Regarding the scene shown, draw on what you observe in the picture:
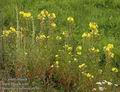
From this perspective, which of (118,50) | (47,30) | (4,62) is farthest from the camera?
(118,50)

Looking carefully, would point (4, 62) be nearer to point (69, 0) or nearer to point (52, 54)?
point (52, 54)

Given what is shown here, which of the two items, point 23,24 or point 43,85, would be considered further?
point 23,24

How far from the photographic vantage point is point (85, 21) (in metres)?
8.78

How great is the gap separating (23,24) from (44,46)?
562 mm

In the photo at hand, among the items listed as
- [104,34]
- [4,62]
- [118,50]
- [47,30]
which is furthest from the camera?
[104,34]

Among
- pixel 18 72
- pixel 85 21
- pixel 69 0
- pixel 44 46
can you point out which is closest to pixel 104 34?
pixel 85 21

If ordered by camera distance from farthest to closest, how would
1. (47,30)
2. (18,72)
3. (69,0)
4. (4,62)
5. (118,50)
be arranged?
(69,0), (118,50), (47,30), (4,62), (18,72)

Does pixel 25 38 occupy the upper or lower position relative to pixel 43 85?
upper

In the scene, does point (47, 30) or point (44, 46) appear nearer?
point (44, 46)

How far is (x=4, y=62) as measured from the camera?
6.90m

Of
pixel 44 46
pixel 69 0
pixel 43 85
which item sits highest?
pixel 69 0

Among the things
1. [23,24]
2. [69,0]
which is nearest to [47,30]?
[23,24]

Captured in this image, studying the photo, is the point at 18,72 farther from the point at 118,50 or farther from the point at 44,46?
the point at 118,50

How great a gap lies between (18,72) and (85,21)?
271 cm
